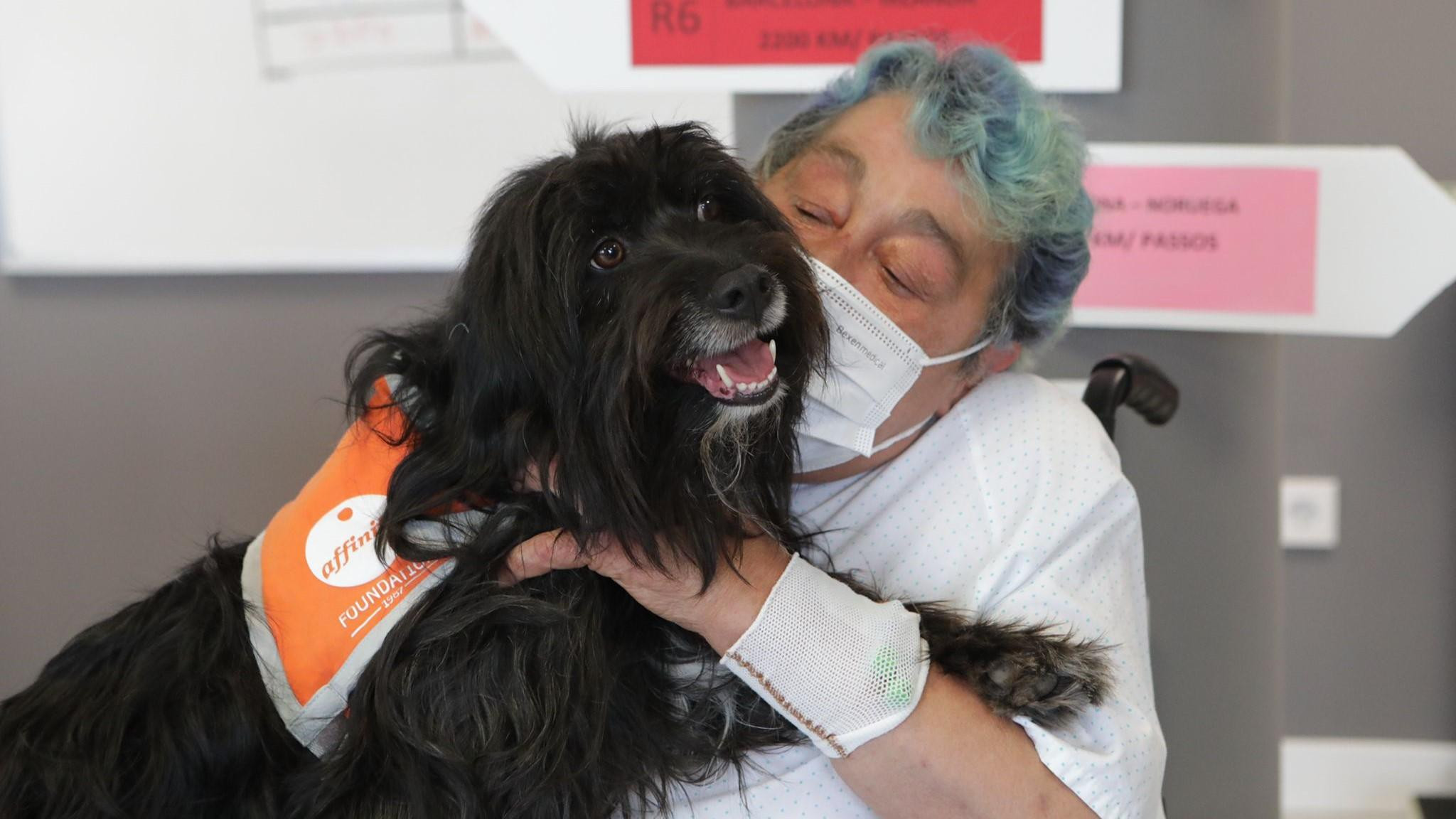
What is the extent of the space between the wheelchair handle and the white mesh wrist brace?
23.3 inches

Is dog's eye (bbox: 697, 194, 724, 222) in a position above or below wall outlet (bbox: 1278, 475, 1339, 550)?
above

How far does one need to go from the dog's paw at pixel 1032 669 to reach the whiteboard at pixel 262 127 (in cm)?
149

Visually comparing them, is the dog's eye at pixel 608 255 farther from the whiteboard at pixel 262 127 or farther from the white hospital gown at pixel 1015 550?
the whiteboard at pixel 262 127

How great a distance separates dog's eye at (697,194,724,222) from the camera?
1.13 m

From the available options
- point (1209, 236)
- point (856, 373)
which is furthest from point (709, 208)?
point (1209, 236)

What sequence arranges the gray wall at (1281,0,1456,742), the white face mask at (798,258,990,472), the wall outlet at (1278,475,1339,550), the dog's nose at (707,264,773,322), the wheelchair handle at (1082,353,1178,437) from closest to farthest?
the dog's nose at (707,264,773,322), the white face mask at (798,258,990,472), the wheelchair handle at (1082,353,1178,437), the gray wall at (1281,0,1456,742), the wall outlet at (1278,475,1339,550)

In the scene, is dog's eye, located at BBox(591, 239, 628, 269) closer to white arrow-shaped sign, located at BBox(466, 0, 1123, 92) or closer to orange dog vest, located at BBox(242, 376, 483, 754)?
orange dog vest, located at BBox(242, 376, 483, 754)

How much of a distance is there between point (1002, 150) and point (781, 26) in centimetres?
60

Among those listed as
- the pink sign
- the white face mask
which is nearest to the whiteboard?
the pink sign

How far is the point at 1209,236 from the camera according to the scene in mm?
1888

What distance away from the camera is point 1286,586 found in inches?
118

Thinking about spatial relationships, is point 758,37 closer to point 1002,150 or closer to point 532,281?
point 1002,150

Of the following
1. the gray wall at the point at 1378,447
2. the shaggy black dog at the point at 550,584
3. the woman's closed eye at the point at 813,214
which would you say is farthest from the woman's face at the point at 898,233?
the gray wall at the point at 1378,447

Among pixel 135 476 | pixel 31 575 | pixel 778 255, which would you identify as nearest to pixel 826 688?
pixel 778 255
